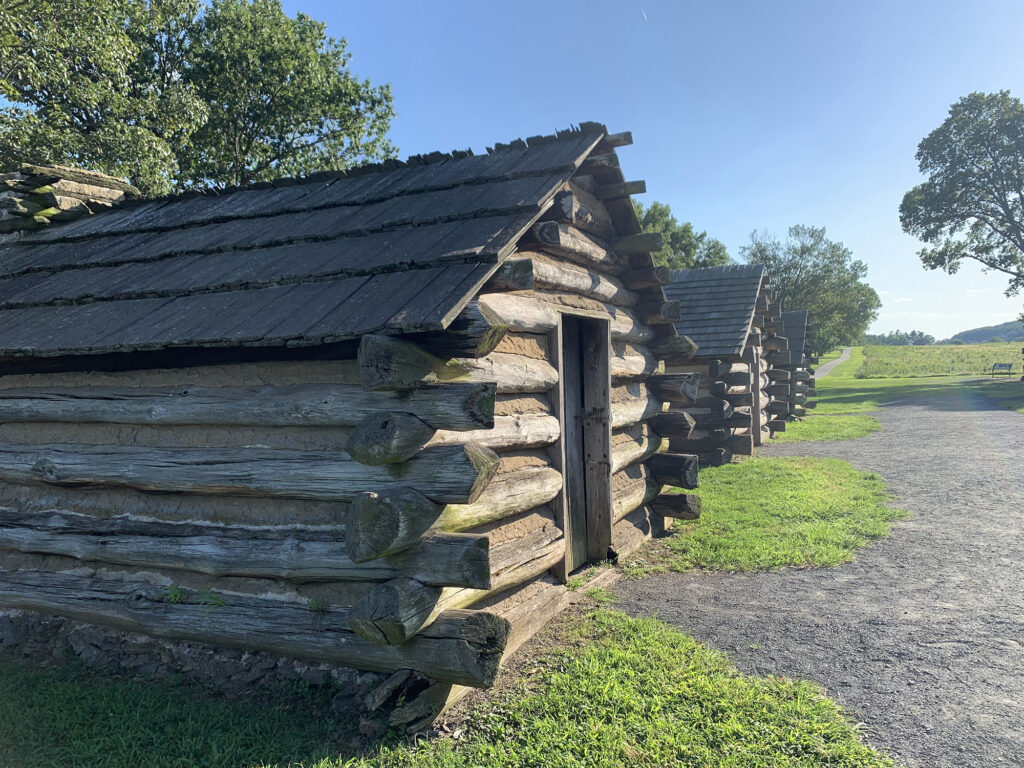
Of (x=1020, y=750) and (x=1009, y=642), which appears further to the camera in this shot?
(x=1009, y=642)

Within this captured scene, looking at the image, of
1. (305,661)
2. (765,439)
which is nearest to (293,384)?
(305,661)

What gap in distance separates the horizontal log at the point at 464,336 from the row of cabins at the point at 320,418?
0.5 inches

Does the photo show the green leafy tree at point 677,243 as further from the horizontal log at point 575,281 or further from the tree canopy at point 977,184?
the horizontal log at point 575,281

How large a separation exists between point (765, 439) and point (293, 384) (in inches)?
621

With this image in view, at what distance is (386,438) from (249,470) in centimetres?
133

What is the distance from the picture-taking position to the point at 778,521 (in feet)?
27.8

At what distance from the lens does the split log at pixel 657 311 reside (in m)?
8.36

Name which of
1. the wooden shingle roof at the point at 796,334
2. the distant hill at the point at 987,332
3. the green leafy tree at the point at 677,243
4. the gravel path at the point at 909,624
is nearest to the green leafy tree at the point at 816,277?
the green leafy tree at the point at 677,243

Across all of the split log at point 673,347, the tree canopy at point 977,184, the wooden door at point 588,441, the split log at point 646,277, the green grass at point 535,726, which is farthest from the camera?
the tree canopy at point 977,184

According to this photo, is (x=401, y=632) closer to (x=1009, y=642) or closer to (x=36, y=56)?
(x=1009, y=642)

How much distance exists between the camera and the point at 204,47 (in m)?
22.7

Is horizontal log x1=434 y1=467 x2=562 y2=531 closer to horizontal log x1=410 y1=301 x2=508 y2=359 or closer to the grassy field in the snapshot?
horizontal log x1=410 y1=301 x2=508 y2=359

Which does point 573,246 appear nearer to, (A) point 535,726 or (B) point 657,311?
(B) point 657,311

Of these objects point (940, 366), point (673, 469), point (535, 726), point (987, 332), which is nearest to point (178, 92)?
point (673, 469)
